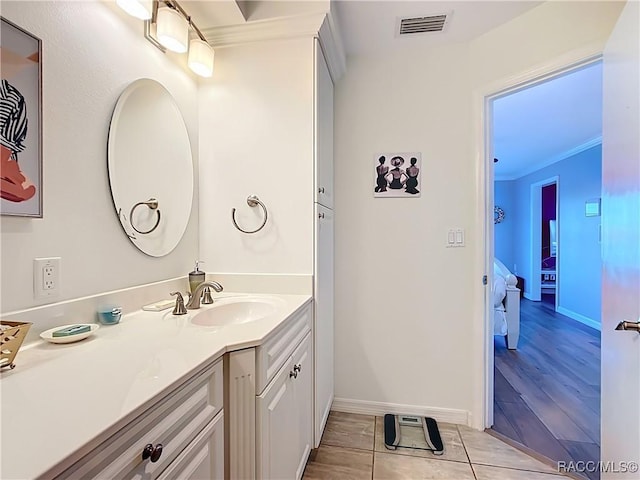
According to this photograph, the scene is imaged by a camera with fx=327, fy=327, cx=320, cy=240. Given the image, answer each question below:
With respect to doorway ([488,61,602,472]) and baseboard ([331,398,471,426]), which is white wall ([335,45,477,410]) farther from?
doorway ([488,61,602,472])

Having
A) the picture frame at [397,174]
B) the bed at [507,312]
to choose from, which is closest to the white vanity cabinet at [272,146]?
the picture frame at [397,174]

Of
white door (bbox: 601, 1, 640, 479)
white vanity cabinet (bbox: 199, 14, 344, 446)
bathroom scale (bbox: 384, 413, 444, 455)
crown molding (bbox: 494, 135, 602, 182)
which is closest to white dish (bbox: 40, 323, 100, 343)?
white vanity cabinet (bbox: 199, 14, 344, 446)

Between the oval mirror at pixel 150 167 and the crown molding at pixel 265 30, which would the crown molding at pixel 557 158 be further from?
the oval mirror at pixel 150 167

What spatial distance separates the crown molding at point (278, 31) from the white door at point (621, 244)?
1216mm

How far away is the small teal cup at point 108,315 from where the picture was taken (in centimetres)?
114

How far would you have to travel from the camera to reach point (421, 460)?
1.72 m

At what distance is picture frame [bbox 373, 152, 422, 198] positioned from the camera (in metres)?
2.12

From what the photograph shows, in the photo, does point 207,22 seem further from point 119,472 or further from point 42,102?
point 119,472

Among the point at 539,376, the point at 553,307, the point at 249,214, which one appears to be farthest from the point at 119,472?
the point at 553,307

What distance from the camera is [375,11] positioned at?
1.77 metres

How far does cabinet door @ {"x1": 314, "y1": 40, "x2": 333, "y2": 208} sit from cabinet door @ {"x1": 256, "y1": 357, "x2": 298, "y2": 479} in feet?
2.97

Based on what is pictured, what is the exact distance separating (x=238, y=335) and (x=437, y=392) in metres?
1.66

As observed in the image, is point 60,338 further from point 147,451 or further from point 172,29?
point 172,29

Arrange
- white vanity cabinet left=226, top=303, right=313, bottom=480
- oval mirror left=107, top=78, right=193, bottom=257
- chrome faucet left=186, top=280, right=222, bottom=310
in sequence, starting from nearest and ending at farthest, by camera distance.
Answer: white vanity cabinet left=226, top=303, right=313, bottom=480, oval mirror left=107, top=78, right=193, bottom=257, chrome faucet left=186, top=280, right=222, bottom=310
